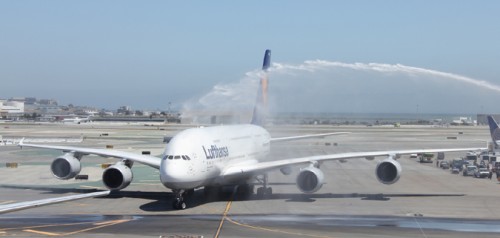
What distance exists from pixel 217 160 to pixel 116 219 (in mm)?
7415

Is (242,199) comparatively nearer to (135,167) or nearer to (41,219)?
(41,219)

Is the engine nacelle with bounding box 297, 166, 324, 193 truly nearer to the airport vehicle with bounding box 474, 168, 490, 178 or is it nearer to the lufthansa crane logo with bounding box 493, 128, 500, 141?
the airport vehicle with bounding box 474, 168, 490, 178

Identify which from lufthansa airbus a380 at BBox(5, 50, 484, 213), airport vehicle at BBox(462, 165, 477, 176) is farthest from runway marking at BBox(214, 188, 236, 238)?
airport vehicle at BBox(462, 165, 477, 176)

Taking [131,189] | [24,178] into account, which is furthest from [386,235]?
[24,178]

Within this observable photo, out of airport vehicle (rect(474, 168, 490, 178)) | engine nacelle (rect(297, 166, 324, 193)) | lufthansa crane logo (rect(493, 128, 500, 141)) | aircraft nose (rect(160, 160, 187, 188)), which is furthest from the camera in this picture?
lufthansa crane logo (rect(493, 128, 500, 141))

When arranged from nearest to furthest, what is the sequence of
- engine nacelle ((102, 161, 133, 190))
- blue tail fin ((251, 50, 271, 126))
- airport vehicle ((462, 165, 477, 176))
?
engine nacelle ((102, 161, 133, 190))
blue tail fin ((251, 50, 271, 126))
airport vehicle ((462, 165, 477, 176))

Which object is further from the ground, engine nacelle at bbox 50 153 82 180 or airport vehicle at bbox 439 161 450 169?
engine nacelle at bbox 50 153 82 180

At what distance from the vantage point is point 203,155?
35031mm

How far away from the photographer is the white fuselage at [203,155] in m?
33.1

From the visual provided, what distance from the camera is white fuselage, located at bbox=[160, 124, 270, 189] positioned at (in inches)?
1304

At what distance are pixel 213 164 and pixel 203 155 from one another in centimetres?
124

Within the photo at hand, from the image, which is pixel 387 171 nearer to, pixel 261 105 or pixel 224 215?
pixel 224 215

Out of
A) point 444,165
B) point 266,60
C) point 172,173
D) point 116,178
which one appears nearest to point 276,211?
point 172,173

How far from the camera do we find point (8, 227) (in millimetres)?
28469
